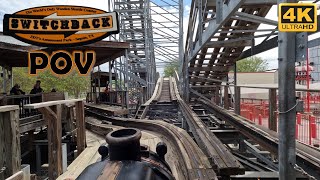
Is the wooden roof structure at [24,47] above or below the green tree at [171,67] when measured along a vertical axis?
below

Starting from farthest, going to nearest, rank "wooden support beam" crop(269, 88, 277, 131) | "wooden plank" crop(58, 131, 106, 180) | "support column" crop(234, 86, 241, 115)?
1. "support column" crop(234, 86, 241, 115)
2. "wooden support beam" crop(269, 88, 277, 131)
3. "wooden plank" crop(58, 131, 106, 180)

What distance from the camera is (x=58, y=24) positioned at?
7.59m

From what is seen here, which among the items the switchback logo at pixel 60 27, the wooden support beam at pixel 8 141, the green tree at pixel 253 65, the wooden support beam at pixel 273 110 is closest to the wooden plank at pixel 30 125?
the switchback logo at pixel 60 27

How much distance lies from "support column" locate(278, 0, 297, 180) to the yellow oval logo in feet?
16.4

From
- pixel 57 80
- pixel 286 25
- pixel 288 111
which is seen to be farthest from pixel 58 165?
pixel 57 80

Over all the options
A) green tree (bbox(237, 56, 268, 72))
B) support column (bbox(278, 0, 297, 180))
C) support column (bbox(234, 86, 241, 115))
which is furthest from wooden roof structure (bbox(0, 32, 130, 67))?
green tree (bbox(237, 56, 268, 72))

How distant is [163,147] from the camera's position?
2.18 m

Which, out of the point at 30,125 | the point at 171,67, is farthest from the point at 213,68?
the point at 171,67

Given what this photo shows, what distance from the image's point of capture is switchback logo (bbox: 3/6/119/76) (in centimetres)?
740

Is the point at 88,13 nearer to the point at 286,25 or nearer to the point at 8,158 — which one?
the point at 8,158

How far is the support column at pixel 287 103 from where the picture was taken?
3.19 metres

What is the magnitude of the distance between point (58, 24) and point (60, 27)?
0.31ft

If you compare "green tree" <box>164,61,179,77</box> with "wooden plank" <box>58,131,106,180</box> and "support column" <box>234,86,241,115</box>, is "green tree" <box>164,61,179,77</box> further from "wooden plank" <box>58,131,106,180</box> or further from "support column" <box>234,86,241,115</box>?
"wooden plank" <box>58,131,106,180</box>

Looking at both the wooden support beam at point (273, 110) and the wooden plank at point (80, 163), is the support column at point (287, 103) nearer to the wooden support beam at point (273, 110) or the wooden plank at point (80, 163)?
the wooden plank at point (80, 163)
